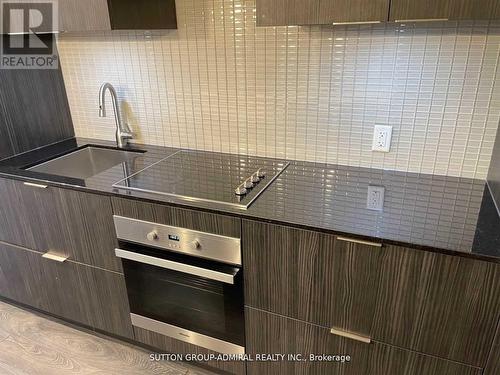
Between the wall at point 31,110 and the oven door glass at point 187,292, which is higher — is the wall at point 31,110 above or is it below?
above

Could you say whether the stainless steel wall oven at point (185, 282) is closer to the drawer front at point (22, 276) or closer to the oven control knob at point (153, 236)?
the oven control knob at point (153, 236)

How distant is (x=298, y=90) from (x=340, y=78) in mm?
186

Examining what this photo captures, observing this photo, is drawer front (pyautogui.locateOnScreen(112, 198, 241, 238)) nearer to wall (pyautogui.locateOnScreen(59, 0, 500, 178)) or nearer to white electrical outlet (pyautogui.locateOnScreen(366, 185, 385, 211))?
white electrical outlet (pyautogui.locateOnScreen(366, 185, 385, 211))

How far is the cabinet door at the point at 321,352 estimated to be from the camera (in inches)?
49.1

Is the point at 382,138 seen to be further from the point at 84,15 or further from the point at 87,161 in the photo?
the point at 87,161

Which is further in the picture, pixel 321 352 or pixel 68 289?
pixel 68 289

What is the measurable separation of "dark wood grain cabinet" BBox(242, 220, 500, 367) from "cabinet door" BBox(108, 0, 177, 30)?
982mm

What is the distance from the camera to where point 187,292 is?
1561 mm

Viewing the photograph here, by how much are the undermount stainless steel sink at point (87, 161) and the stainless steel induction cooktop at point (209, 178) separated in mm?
297

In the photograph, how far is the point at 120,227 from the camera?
1.56 metres

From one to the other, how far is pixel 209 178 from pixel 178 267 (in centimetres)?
40

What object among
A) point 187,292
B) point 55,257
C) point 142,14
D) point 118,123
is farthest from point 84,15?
point 187,292

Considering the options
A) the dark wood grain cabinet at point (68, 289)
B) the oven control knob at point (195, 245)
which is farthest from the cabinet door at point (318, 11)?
the dark wood grain cabinet at point (68, 289)

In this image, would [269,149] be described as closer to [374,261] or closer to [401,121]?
[401,121]
